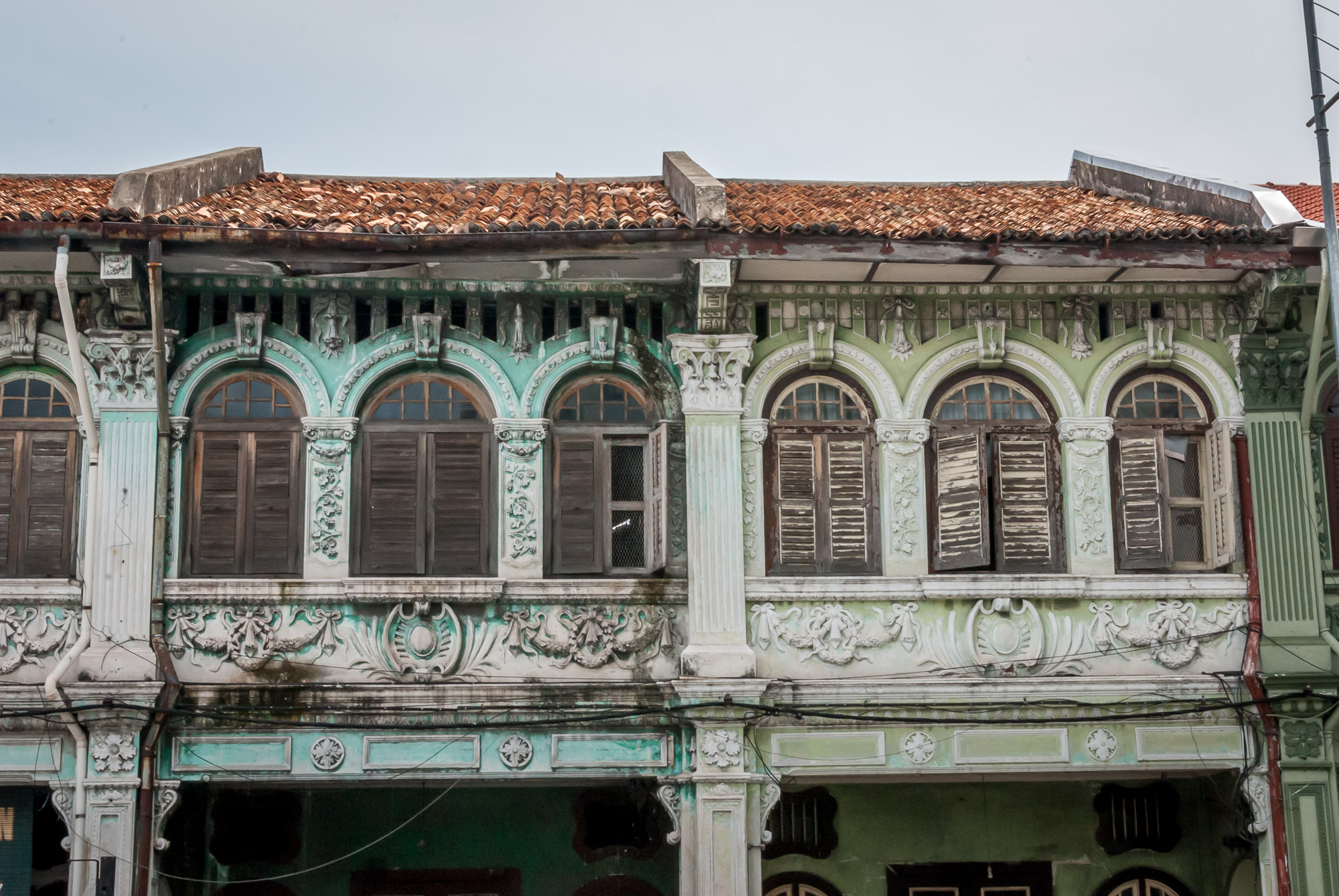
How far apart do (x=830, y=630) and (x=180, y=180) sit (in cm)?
663

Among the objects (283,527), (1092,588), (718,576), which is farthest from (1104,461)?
(283,527)

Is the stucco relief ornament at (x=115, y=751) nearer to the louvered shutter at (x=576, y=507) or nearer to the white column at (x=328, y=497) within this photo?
the white column at (x=328, y=497)

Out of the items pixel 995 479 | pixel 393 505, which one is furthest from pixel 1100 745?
pixel 393 505

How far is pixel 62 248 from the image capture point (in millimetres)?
12070

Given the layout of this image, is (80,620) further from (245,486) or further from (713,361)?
(713,361)

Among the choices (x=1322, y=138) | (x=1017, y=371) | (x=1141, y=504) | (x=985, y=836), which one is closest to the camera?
(x=1322, y=138)

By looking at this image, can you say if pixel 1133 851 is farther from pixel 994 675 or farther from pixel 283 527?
pixel 283 527

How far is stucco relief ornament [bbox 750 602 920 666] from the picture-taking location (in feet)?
41.7

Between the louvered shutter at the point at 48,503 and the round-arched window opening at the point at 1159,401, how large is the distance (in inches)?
346

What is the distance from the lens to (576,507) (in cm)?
1306

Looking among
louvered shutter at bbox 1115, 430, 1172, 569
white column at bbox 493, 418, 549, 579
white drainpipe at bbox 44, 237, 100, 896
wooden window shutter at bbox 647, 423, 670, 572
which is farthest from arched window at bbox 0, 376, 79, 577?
louvered shutter at bbox 1115, 430, 1172, 569

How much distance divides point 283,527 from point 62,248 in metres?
2.77

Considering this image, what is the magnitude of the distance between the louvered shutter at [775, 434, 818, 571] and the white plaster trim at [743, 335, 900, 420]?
40cm

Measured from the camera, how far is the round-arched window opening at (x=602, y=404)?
13.3 metres
